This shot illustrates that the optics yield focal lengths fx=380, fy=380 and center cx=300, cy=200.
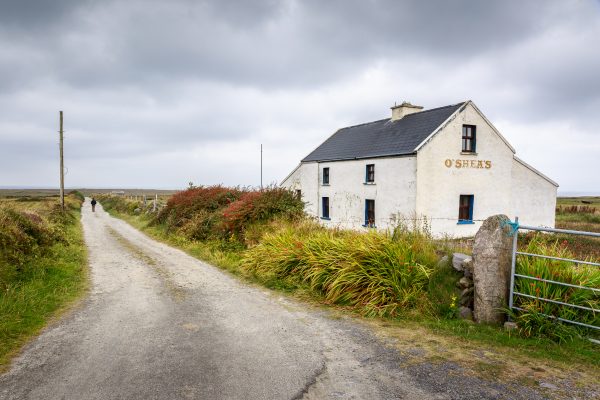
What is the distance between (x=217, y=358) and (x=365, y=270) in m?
3.47

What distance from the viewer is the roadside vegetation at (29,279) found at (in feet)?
18.6

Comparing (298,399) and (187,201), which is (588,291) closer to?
(298,399)

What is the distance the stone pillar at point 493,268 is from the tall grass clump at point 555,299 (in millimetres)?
272

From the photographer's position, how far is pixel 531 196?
75.5ft

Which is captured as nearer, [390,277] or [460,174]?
[390,277]

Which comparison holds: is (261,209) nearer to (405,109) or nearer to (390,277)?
(390,277)

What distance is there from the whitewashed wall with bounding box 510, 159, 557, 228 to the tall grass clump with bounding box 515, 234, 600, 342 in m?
18.7

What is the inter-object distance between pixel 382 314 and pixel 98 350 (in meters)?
4.36

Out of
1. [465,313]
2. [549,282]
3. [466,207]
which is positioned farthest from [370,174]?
[549,282]

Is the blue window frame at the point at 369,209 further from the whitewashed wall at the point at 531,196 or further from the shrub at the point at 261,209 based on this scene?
the shrub at the point at 261,209

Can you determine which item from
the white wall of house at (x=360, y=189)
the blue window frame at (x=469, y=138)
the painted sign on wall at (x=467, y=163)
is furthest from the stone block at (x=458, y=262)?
the blue window frame at (x=469, y=138)

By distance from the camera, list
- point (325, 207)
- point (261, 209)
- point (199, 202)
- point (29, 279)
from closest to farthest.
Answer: point (29, 279)
point (261, 209)
point (199, 202)
point (325, 207)

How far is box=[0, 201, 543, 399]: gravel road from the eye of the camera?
400 centimetres

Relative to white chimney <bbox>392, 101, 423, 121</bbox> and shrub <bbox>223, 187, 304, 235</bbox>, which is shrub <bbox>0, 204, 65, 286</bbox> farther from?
white chimney <bbox>392, 101, 423, 121</bbox>
